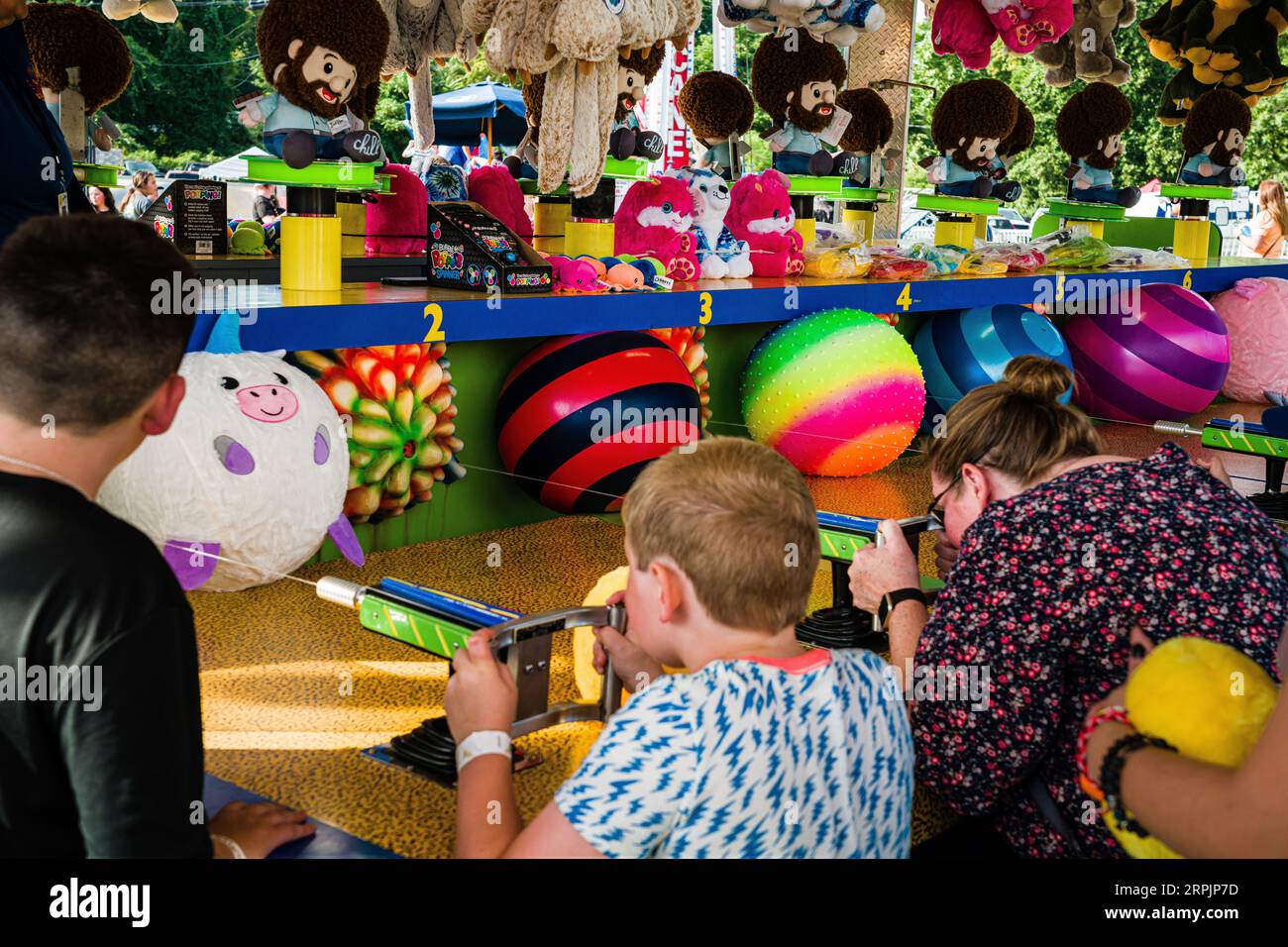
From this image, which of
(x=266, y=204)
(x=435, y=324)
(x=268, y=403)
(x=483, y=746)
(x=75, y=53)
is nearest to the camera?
(x=483, y=746)

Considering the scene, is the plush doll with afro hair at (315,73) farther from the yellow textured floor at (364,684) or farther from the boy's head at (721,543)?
the boy's head at (721,543)

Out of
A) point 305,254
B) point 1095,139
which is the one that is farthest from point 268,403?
point 1095,139

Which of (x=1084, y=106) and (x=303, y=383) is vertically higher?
(x=1084, y=106)

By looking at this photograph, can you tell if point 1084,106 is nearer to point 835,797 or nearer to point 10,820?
point 835,797

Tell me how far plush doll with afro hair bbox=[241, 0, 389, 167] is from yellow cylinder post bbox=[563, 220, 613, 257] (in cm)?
83

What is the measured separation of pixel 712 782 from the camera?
1.25 meters

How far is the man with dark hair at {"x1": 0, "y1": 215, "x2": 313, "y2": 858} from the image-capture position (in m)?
1.08

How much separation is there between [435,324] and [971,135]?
3.05 meters

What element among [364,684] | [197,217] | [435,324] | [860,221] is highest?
[860,221]

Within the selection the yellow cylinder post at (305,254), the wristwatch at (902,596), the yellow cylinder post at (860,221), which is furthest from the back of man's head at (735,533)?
the yellow cylinder post at (860,221)

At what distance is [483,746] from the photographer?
150cm

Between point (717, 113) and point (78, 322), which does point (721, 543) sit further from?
point (717, 113)

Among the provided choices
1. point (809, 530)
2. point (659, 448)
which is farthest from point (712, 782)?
point (659, 448)
